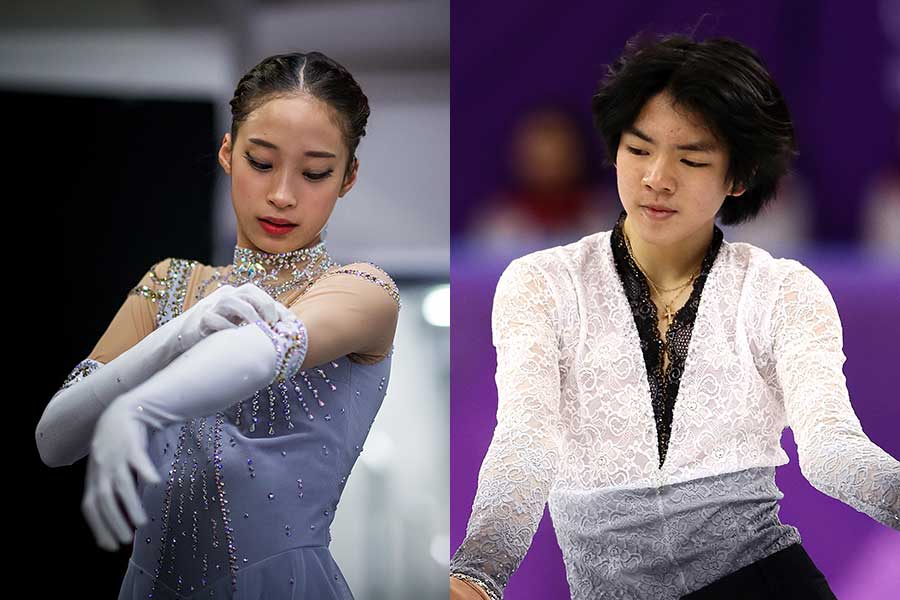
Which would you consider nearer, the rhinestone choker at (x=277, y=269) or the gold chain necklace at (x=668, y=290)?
the rhinestone choker at (x=277, y=269)

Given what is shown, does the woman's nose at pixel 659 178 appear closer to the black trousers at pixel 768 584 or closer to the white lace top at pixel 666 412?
the white lace top at pixel 666 412

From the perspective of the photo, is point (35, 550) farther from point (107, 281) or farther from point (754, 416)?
point (754, 416)

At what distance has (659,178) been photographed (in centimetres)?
250

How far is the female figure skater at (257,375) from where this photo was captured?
202cm

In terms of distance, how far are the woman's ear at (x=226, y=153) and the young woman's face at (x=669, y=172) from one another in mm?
805

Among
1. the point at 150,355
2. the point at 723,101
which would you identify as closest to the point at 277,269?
the point at 150,355

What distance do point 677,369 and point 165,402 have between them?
109 centimetres

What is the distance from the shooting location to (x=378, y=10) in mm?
2523

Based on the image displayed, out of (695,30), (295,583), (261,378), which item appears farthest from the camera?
(695,30)

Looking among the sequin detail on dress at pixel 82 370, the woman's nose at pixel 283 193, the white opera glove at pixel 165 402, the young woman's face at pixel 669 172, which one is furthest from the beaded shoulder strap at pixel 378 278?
the young woman's face at pixel 669 172

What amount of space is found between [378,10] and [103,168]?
643 millimetres

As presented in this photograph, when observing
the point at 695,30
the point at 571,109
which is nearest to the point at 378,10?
the point at 571,109

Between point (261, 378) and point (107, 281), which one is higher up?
point (107, 281)

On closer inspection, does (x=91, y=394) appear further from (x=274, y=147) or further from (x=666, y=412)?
(x=666, y=412)
